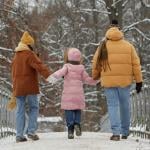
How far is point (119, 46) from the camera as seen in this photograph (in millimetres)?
10297

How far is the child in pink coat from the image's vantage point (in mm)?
10867

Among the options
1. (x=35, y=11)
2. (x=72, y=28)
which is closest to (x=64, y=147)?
(x=35, y=11)

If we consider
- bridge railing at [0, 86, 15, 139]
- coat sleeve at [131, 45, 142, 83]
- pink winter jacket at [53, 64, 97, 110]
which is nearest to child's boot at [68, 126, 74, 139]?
pink winter jacket at [53, 64, 97, 110]

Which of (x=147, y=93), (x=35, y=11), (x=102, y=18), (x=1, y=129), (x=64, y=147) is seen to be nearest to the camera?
(x=64, y=147)

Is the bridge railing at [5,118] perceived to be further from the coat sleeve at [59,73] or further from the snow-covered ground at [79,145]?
the snow-covered ground at [79,145]

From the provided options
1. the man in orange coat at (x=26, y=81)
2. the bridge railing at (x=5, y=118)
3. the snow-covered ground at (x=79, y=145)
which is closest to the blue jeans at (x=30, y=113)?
the man in orange coat at (x=26, y=81)

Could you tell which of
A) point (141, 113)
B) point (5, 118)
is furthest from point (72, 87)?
point (5, 118)

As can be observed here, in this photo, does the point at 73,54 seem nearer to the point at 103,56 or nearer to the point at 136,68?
the point at 103,56

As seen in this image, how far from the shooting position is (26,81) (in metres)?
10.6

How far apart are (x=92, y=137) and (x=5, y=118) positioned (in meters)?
4.41

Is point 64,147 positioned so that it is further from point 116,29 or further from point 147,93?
point 147,93

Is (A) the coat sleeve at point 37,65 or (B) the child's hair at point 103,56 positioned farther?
(A) the coat sleeve at point 37,65

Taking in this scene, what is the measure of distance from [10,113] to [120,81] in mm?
6179

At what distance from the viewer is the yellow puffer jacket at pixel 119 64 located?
402 inches
